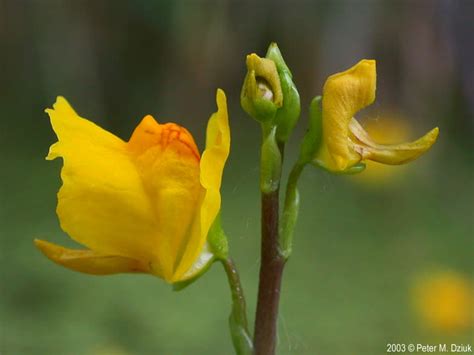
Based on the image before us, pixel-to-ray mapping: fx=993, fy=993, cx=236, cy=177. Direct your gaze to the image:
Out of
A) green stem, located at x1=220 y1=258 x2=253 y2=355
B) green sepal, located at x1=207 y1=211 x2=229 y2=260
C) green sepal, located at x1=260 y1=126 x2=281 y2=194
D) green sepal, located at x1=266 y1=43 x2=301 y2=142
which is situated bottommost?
green stem, located at x1=220 y1=258 x2=253 y2=355

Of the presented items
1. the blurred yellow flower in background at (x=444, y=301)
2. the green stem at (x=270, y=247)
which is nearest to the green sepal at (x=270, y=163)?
the green stem at (x=270, y=247)

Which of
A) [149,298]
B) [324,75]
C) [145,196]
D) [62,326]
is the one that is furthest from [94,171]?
[324,75]

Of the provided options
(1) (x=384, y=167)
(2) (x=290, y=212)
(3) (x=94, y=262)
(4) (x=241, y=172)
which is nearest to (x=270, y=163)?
(2) (x=290, y=212)

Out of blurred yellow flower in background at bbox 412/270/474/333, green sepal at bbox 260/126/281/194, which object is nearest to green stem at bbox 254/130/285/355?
green sepal at bbox 260/126/281/194

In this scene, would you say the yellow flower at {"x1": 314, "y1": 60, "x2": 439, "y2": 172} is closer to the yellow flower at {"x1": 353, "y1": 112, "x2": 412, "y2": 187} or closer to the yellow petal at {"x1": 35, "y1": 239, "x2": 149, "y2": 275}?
the yellow petal at {"x1": 35, "y1": 239, "x2": 149, "y2": 275}

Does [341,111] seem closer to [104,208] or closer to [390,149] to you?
[390,149]

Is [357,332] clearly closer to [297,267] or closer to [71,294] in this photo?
[297,267]
